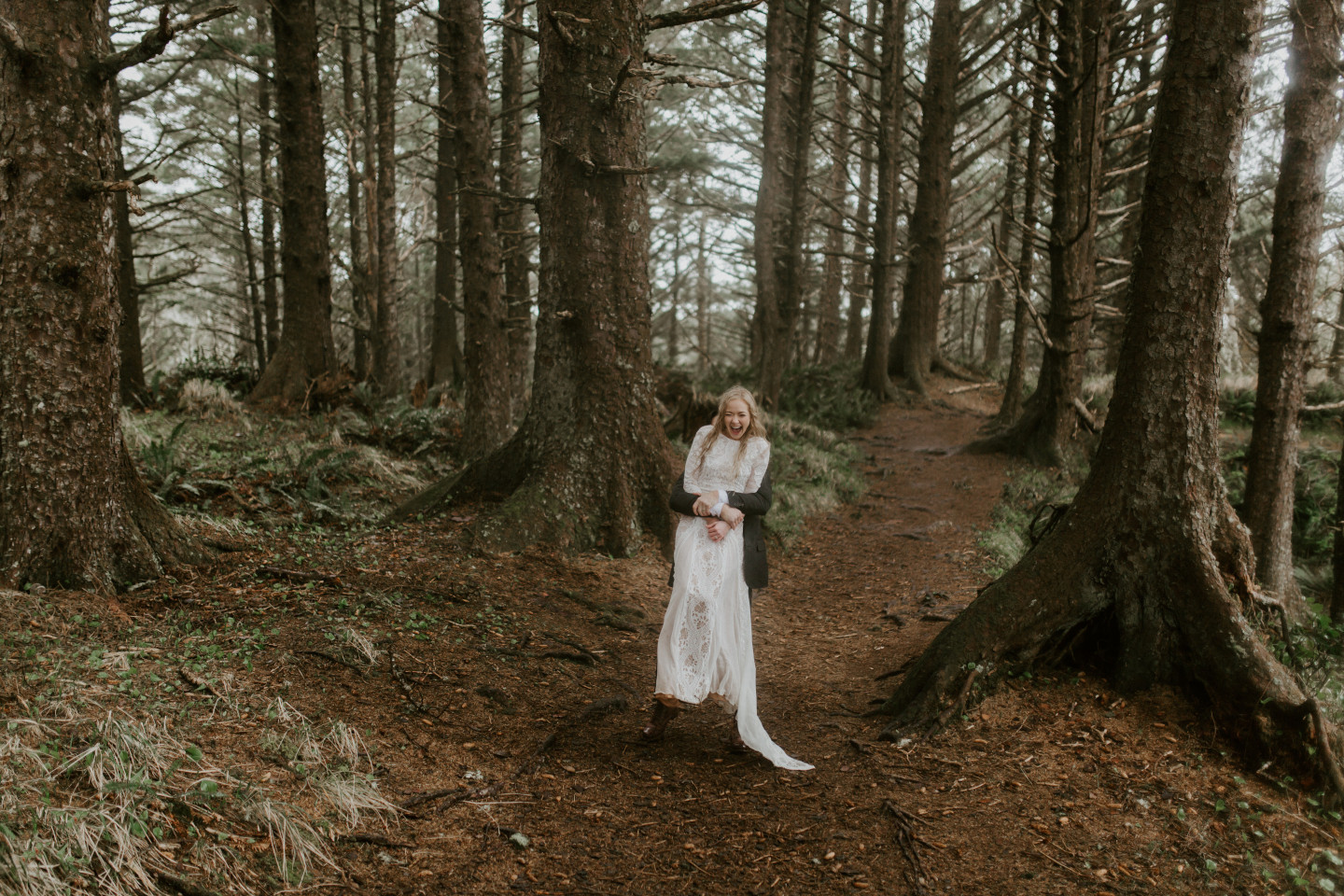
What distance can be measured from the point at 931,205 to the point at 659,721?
14.8 metres

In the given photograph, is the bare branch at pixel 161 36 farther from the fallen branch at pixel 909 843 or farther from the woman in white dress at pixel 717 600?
the fallen branch at pixel 909 843

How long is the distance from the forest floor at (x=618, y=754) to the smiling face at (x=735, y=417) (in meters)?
1.78

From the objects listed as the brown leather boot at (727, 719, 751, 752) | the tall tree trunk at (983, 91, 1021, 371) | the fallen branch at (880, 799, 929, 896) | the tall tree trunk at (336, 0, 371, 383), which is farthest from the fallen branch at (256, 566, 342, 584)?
the tall tree trunk at (983, 91, 1021, 371)

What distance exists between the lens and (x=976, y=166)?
27125 millimetres

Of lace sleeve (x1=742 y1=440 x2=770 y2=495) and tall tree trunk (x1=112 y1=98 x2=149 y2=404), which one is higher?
tall tree trunk (x1=112 y1=98 x2=149 y2=404)

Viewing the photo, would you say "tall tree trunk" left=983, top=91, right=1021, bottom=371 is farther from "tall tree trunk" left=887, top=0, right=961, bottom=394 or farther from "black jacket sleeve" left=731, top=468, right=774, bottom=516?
"black jacket sleeve" left=731, top=468, right=774, bottom=516

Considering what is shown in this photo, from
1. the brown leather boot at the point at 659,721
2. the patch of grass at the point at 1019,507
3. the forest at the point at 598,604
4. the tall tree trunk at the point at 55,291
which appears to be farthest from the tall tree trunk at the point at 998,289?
the tall tree trunk at the point at 55,291

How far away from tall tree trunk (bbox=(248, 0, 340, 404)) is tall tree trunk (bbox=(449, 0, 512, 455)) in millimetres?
2547

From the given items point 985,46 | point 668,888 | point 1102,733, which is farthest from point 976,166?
point 668,888

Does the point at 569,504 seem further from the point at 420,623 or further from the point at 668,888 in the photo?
the point at 668,888

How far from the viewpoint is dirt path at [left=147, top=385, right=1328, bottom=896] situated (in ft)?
10.8

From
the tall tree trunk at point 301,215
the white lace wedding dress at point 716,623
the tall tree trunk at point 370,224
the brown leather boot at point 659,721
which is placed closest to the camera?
the white lace wedding dress at point 716,623

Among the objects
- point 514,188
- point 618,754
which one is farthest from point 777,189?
point 618,754

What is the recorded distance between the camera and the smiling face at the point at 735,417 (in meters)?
4.59
